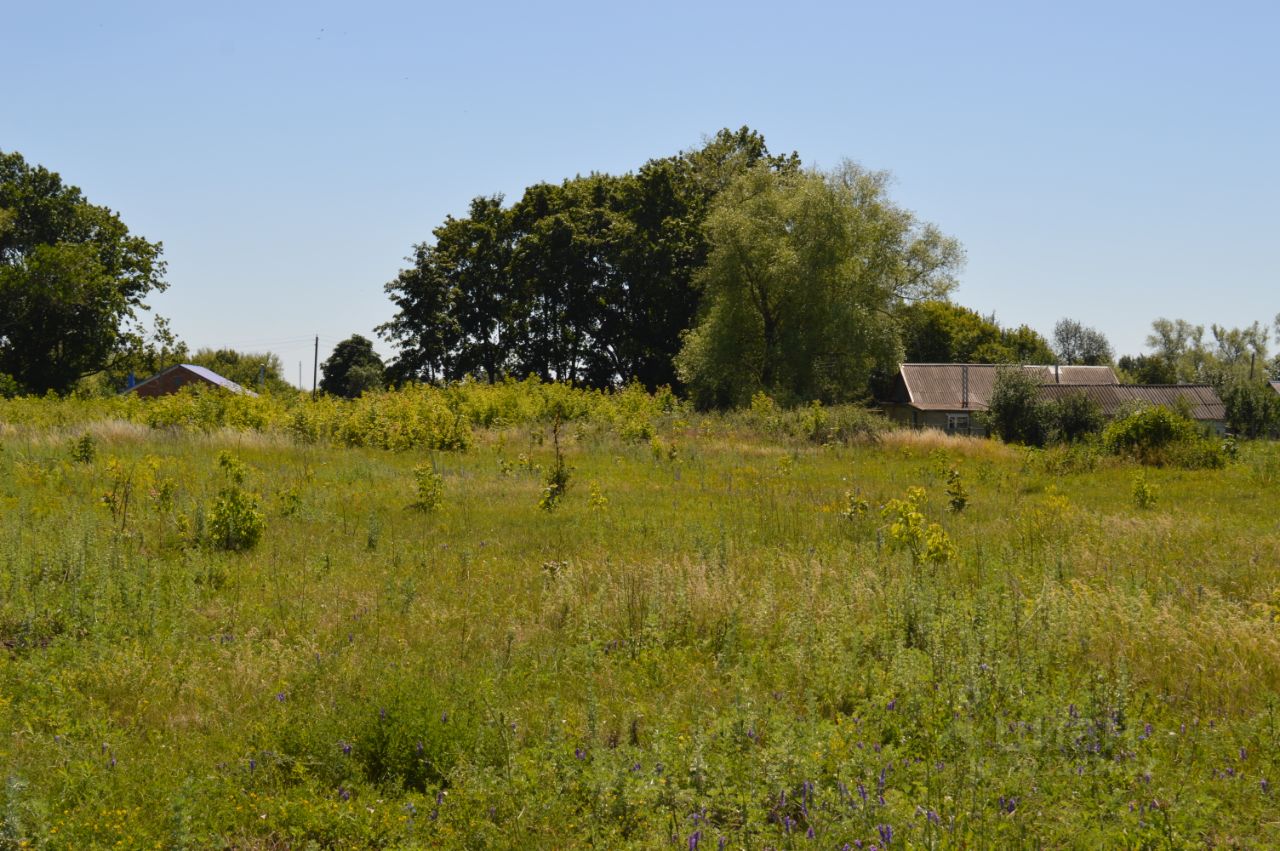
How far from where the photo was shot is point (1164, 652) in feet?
19.2

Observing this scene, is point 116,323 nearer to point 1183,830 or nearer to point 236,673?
point 236,673

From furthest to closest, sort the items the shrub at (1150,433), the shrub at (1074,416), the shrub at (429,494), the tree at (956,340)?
1. the tree at (956,340)
2. the shrub at (1074,416)
3. the shrub at (1150,433)
4. the shrub at (429,494)

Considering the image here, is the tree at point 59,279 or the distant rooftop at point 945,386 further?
the distant rooftop at point 945,386

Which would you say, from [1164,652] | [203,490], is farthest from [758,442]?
[1164,652]

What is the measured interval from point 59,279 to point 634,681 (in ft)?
137

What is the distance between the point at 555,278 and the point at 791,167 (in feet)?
49.5

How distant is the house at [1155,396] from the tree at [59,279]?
131 ft

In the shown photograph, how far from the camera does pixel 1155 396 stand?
40125 millimetres

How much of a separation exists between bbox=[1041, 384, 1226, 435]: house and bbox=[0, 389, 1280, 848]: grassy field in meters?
19.8

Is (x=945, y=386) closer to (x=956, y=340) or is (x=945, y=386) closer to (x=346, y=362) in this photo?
(x=956, y=340)

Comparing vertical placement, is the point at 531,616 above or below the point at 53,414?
below

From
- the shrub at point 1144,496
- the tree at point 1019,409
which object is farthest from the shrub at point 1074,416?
the shrub at point 1144,496

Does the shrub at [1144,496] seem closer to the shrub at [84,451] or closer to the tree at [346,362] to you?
the shrub at [84,451]

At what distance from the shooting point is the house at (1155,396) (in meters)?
29.8
